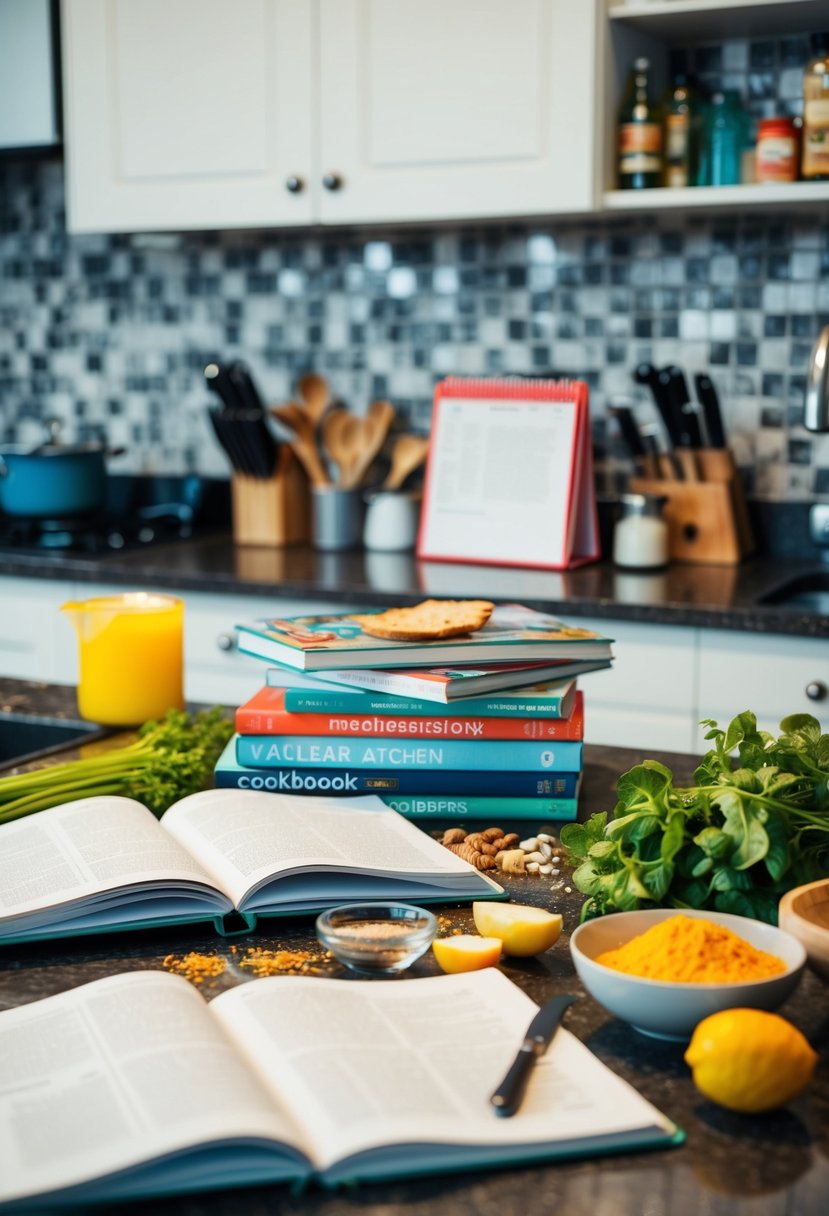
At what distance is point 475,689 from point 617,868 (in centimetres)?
30

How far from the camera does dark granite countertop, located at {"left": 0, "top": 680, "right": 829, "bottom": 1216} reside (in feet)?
2.24

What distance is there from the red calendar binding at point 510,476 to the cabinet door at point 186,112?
539 mm

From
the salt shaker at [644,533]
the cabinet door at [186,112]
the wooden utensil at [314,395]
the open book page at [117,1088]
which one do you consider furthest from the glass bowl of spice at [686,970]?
the wooden utensil at [314,395]

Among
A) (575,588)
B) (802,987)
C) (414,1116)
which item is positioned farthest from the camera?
(575,588)

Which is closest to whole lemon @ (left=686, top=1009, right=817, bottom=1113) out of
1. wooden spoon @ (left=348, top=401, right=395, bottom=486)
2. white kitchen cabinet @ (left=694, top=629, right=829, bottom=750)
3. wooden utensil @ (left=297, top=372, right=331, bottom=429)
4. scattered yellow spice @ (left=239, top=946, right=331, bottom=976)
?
scattered yellow spice @ (left=239, top=946, right=331, bottom=976)

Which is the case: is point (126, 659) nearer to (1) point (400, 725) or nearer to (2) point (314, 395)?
(1) point (400, 725)

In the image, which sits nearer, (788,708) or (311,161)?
(788,708)

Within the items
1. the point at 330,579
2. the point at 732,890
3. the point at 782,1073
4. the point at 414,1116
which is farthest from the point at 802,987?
the point at 330,579

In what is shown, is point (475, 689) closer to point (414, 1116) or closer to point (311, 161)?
point (414, 1116)

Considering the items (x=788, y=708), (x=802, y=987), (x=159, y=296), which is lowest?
(x=788, y=708)

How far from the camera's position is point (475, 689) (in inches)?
49.0

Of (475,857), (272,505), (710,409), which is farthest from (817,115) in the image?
(475,857)

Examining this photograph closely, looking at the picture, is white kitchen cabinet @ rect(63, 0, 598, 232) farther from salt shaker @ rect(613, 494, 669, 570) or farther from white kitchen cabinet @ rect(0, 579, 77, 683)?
white kitchen cabinet @ rect(0, 579, 77, 683)

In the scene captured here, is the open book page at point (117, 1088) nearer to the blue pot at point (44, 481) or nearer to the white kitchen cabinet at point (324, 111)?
the white kitchen cabinet at point (324, 111)
